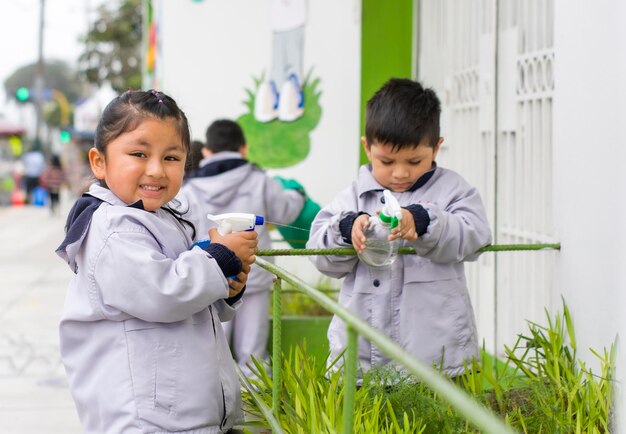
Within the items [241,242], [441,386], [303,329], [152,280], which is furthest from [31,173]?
[441,386]

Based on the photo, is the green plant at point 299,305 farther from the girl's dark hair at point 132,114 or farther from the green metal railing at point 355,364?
the girl's dark hair at point 132,114

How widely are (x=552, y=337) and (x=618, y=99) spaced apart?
0.90m

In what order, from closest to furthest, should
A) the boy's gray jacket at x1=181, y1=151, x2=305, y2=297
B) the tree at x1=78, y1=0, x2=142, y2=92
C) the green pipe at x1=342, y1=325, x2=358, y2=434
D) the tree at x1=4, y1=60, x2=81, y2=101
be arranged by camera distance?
the green pipe at x1=342, y1=325, x2=358, y2=434 < the boy's gray jacket at x1=181, y1=151, x2=305, y2=297 < the tree at x1=78, y1=0, x2=142, y2=92 < the tree at x1=4, y1=60, x2=81, y2=101

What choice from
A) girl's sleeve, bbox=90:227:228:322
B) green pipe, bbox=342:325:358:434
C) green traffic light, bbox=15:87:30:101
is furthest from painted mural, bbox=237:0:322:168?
green traffic light, bbox=15:87:30:101

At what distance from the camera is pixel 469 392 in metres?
3.49

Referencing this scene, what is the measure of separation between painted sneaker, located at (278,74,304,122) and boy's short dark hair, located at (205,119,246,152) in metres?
1.77

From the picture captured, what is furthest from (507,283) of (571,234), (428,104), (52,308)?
(52,308)

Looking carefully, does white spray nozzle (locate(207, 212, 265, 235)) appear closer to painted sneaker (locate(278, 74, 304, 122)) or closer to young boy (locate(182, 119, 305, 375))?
young boy (locate(182, 119, 305, 375))

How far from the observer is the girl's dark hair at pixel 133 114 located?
2846mm

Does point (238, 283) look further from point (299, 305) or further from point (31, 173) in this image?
point (31, 173)

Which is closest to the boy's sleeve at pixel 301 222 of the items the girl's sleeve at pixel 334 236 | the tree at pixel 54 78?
the girl's sleeve at pixel 334 236

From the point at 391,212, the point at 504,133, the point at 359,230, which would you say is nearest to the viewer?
the point at 391,212

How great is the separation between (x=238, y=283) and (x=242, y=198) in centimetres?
342

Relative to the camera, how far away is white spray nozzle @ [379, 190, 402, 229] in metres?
3.12
